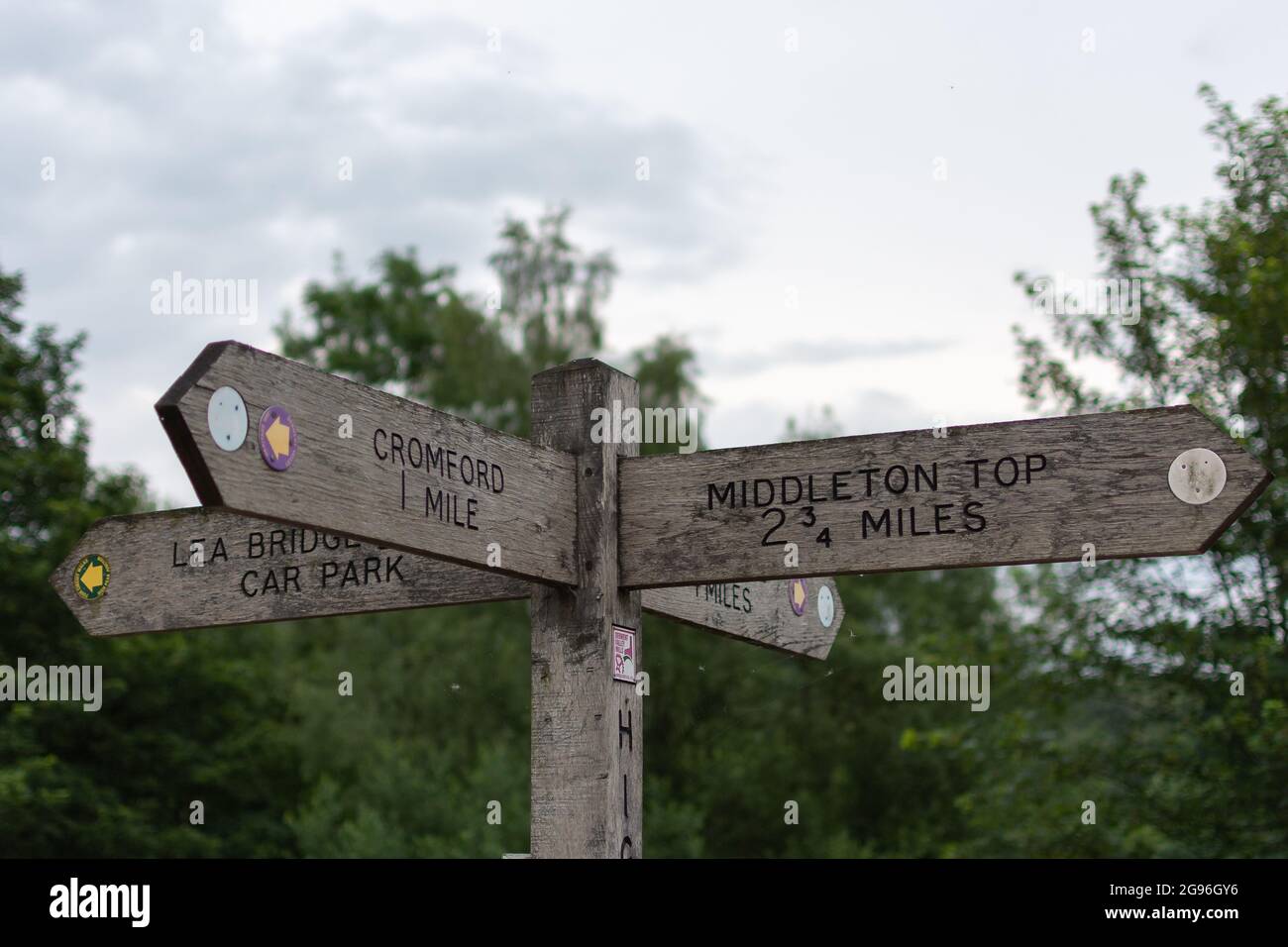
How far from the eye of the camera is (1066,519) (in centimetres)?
294

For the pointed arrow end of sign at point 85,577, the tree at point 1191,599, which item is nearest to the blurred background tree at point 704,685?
the tree at point 1191,599

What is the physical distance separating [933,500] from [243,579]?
5.17 feet

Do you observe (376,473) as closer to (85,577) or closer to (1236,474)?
(85,577)

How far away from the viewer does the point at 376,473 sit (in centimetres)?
276

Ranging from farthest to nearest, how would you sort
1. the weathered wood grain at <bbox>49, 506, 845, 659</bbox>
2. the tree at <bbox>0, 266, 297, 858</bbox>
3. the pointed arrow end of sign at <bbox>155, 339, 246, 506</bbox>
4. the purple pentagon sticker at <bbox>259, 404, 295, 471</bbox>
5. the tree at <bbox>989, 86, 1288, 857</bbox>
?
1. the tree at <bbox>0, 266, 297, 858</bbox>
2. the tree at <bbox>989, 86, 1288, 857</bbox>
3. the weathered wood grain at <bbox>49, 506, 845, 659</bbox>
4. the purple pentagon sticker at <bbox>259, 404, 295, 471</bbox>
5. the pointed arrow end of sign at <bbox>155, 339, 246, 506</bbox>

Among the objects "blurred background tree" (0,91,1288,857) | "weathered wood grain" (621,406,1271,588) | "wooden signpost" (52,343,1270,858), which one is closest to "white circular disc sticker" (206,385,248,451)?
"wooden signpost" (52,343,1270,858)

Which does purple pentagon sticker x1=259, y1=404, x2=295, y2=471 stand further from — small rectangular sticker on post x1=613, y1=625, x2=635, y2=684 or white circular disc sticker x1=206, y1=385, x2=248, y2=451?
small rectangular sticker on post x1=613, y1=625, x2=635, y2=684

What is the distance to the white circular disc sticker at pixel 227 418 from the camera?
2.40 m

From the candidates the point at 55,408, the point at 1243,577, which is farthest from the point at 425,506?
the point at 55,408

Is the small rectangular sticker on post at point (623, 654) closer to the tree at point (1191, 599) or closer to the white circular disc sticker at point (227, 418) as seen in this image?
the white circular disc sticker at point (227, 418)

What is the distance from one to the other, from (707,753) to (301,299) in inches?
506

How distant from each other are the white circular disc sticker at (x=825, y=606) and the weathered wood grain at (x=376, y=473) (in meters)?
1.17

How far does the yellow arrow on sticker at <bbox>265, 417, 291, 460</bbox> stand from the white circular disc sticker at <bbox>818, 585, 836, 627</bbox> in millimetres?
2033

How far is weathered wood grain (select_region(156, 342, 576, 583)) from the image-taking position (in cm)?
240
